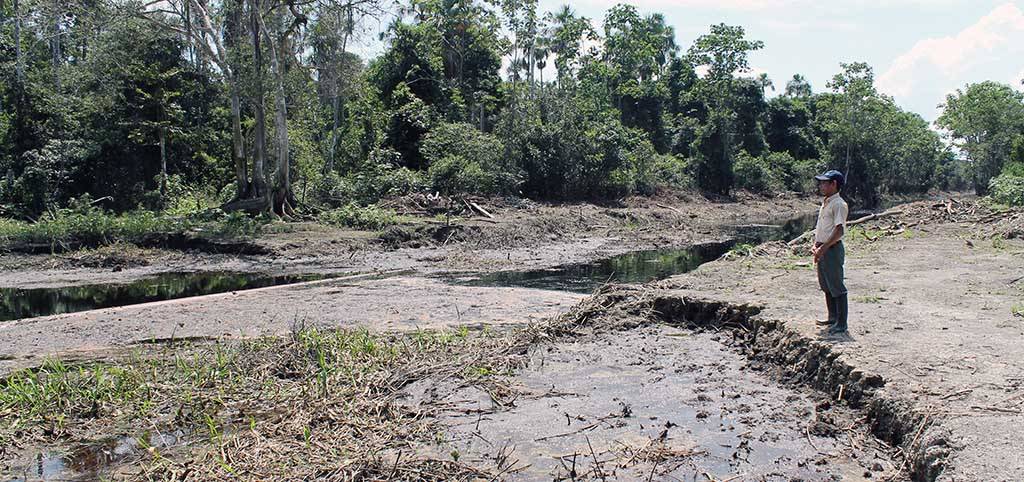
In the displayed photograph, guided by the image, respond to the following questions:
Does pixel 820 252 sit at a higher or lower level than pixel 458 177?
lower

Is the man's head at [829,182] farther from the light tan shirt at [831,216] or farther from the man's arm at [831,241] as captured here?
the man's arm at [831,241]

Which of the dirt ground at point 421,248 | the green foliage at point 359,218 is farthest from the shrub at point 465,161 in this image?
the green foliage at point 359,218

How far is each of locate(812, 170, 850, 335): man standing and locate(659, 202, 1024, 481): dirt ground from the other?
1.09ft

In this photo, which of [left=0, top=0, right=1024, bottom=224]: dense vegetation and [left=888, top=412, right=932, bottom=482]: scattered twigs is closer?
[left=888, top=412, right=932, bottom=482]: scattered twigs

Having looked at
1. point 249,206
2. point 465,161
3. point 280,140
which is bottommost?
point 249,206

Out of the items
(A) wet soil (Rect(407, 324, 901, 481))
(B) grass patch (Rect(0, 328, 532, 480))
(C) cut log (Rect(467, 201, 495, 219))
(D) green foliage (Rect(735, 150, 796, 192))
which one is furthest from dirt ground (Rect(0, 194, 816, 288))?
(D) green foliage (Rect(735, 150, 796, 192))

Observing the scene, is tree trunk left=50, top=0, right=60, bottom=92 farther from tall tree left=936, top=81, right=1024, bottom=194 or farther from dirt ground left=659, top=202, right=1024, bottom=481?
tall tree left=936, top=81, right=1024, bottom=194

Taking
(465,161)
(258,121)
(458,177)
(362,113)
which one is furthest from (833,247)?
(362,113)

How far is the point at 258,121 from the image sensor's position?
922 inches

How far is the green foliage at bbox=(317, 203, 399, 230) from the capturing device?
22.0m

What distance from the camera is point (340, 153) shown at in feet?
120

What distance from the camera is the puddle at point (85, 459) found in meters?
5.46

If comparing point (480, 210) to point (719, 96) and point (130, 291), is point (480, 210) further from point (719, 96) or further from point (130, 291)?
point (719, 96)

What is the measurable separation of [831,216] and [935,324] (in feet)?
5.54
